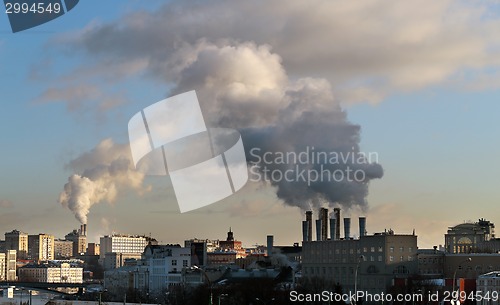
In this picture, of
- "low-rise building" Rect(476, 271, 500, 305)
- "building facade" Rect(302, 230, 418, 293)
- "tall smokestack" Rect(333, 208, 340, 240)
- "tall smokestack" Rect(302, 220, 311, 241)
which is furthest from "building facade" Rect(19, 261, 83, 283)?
"low-rise building" Rect(476, 271, 500, 305)

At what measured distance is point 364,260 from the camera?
3061 inches

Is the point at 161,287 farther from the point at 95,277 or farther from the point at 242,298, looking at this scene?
the point at 95,277

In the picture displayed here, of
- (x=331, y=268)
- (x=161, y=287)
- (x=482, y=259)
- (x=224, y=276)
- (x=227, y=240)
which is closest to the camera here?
(x=482, y=259)

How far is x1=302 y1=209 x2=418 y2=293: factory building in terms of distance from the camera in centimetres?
7619

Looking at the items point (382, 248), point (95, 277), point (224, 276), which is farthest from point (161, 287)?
point (95, 277)

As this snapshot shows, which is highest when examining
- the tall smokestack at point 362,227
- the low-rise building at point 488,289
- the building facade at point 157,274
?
the tall smokestack at point 362,227

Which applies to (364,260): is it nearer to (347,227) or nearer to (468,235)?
(347,227)

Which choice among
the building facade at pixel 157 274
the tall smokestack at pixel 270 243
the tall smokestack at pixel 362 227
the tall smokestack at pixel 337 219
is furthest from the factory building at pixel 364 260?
the tall smokestack at pixel 270 243

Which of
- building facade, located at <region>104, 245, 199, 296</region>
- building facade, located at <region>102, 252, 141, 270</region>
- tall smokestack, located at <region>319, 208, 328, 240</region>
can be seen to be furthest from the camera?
building facade, located at <region>102, 252, 141, 270</region>

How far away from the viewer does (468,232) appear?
118188mm

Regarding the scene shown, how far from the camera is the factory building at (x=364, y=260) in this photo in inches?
3000

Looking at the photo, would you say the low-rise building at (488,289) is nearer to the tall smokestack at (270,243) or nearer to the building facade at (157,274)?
the building facade at (157,274)

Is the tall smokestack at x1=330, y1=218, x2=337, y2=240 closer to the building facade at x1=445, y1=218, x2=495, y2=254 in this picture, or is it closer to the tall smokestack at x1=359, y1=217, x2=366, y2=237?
the tall smokestack at x1=359, y1=217, x2=366, y2=237

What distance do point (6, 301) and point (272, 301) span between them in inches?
780
